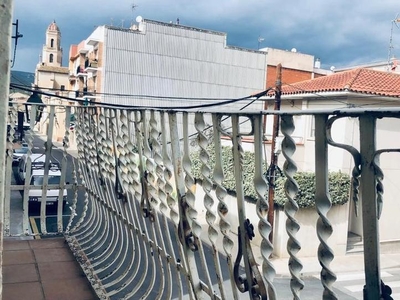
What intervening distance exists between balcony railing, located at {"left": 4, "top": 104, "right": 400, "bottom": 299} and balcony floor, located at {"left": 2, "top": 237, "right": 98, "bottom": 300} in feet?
0.26

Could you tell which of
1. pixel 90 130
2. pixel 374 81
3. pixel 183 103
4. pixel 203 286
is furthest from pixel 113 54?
pixel 203 286

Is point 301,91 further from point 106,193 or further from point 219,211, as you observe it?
point 219,211

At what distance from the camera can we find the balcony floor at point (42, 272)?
2.32 m

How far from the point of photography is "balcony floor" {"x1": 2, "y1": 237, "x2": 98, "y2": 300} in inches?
91.4

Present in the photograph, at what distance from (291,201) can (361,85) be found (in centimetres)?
1225

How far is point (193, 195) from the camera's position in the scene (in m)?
1.54

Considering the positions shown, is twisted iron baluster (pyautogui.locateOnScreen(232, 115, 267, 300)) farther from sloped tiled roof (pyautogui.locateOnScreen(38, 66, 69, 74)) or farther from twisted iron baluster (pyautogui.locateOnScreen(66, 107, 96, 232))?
sloped tiled roof (pyautogui.locateOnScreen(38, 66, 69, 74))

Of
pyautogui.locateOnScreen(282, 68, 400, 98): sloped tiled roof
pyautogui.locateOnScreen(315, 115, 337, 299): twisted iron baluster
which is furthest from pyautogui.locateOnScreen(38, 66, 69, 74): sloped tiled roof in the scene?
pyautogui.locateOnScreen(315, 115, 337, 299): twisted iron baluster

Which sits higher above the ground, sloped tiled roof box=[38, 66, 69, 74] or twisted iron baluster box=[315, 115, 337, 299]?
sloped tiled roof box=[38, 66, 69, 74]

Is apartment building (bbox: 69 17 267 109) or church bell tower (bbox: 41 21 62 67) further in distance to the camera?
church bell tower (bbox: 41 21 62 67)

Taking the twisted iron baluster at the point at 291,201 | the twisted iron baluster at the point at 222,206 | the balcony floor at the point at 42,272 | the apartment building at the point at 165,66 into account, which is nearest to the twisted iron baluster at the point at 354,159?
the twisted iron baluster at the point at 291,201

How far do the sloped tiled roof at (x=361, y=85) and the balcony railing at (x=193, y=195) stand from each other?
1012 cm

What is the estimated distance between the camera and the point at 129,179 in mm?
2215

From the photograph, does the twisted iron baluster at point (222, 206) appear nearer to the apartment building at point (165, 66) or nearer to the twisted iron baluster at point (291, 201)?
the twisted iron baluster at point (291, 201)
